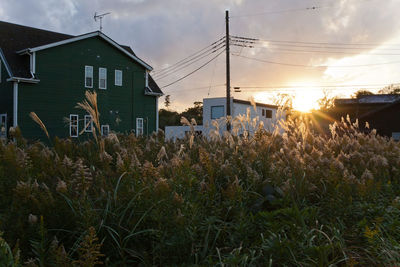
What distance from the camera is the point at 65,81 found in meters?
24.2

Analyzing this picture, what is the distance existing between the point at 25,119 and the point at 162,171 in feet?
71.2

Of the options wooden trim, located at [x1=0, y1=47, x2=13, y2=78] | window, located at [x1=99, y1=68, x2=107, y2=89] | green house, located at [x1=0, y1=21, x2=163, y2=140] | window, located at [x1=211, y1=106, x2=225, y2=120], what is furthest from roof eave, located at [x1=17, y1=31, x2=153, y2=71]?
window, located at [x1=211, y1=106, x2=225, y2=120]

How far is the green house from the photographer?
22188 mm

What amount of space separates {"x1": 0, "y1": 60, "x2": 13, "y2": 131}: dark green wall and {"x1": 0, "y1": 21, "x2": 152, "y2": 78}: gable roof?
91 centimetres

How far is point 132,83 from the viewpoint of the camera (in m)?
28.0

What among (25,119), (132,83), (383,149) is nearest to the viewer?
(383,149)

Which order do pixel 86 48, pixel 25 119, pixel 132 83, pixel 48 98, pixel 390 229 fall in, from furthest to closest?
pixel 132 83
pixel 86 48
pixel 48 98
pixel 25 119
pixel 390 229

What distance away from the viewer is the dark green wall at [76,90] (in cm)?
2262

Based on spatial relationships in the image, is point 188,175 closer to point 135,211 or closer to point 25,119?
point 135,211

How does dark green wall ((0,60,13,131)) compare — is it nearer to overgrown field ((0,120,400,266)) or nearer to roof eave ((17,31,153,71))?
roof eave ((17,31,153,71))

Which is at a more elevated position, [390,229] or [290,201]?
[290,201]

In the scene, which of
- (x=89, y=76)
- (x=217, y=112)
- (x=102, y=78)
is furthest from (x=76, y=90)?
(x=217, y=112)

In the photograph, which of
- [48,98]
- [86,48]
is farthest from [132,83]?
[48,98]

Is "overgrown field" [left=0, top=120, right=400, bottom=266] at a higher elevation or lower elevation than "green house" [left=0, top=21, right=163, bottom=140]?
lower
